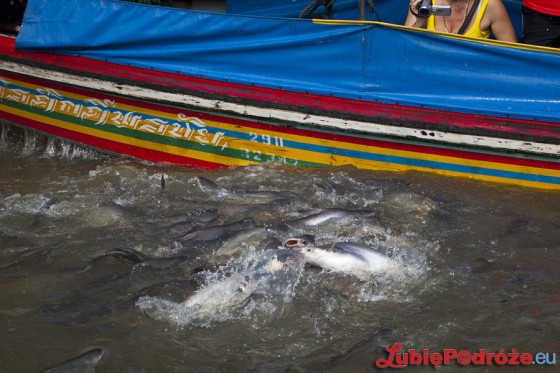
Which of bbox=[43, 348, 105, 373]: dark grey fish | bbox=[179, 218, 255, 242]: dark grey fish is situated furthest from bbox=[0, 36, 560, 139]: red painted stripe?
bbox=[43, 348, 105, 373]: dark grey fish

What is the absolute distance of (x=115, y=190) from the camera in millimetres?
6547

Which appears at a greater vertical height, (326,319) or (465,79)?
(465,79)

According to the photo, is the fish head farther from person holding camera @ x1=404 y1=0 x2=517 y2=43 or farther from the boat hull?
person holding camera @ x1=404 y1=0 x2=517 y2=43

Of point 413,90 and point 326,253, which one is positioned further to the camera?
point 413,90

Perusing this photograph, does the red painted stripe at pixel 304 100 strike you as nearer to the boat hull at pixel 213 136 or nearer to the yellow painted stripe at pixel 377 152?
the boat hull at pixel 213 136

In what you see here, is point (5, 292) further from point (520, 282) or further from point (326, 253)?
point (520, 282)

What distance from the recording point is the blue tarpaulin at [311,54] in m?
6.12

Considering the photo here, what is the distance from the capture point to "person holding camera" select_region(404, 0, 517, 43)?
6.61 m

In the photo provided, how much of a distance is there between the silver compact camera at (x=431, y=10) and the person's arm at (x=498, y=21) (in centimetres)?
55

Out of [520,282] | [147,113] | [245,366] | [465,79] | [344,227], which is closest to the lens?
[245,366]

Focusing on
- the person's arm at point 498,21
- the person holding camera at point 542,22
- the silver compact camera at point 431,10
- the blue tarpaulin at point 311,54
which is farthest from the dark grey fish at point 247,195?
the person holding camera at point 542,22

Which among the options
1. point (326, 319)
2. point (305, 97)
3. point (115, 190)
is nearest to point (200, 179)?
point (115, 190)

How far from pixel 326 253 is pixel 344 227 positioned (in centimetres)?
66

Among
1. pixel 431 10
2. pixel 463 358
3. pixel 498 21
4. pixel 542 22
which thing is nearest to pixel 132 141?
pixel 431 10
